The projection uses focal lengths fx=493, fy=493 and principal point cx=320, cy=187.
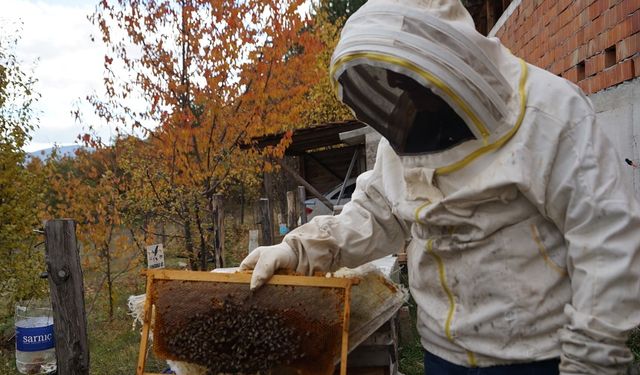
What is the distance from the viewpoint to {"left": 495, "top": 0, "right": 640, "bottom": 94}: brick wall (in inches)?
111

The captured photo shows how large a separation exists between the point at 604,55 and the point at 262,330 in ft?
9.01

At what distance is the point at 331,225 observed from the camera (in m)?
2.00

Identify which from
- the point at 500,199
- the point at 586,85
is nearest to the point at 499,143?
the point at 500,199

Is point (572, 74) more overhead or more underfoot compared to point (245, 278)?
more overhead

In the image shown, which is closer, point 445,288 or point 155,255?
point 445,288

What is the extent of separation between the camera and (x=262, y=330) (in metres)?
1.95

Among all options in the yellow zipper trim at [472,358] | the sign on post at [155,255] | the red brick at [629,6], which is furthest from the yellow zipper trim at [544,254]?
the sign on post at [155,255]

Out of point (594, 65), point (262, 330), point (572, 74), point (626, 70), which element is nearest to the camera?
point (262, 330)

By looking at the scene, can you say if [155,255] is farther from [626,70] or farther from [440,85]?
[626,70]

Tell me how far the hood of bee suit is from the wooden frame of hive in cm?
69

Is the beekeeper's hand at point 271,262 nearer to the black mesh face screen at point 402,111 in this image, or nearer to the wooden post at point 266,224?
the black mesh face screen at point 402,111

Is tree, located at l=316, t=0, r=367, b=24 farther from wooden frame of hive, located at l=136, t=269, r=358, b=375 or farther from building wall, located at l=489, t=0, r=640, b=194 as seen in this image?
wooden frame of hive, located at l=136, t=269, r=358, b=375

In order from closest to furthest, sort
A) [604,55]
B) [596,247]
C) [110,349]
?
[596,247] → [604,55] → [110,349]

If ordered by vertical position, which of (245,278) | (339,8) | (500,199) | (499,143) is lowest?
(245,278)
